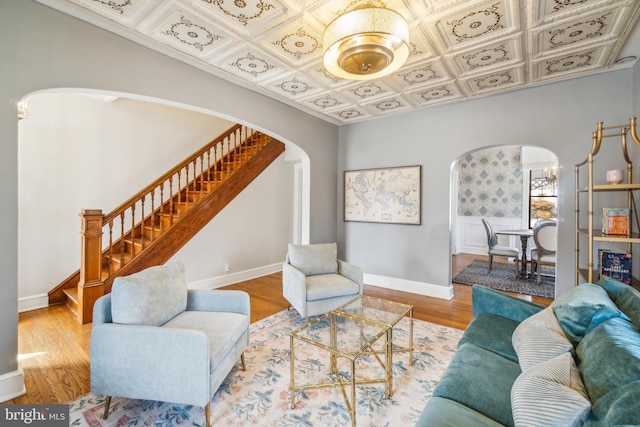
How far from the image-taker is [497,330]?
6.34 ft

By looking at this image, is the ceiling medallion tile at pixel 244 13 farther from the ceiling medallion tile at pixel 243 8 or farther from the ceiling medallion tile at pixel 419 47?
the ceiling medallion tile at pixel 419 47

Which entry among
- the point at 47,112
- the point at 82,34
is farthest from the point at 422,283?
the point at 47,112

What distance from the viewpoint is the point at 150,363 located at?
65.7 inches

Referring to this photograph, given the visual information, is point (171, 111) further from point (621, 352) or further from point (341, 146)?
point (621, 352)

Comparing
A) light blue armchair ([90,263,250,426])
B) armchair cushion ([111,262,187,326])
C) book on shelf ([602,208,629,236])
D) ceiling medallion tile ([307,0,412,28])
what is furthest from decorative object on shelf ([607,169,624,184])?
armchair cushion ([111,262,187,326])

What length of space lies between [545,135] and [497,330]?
8.84 feet

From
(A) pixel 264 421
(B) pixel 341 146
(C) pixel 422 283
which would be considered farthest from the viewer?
(B) pixel 341 146

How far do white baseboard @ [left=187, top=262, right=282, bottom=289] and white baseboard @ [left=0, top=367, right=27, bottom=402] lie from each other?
2.31 meters

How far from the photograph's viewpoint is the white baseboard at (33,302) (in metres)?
3.44

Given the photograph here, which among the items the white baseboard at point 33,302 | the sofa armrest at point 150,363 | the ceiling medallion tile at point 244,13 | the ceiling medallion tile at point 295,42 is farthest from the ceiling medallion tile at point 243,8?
the white baseboard at point 33,302

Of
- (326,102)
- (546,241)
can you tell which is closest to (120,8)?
(326,102)

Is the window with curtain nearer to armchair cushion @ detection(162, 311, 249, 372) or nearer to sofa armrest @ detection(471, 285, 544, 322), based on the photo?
sofa armrest @ detection(471, 285, 544, 322)

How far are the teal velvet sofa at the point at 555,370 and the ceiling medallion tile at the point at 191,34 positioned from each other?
118 inches

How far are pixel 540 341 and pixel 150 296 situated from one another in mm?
2317
